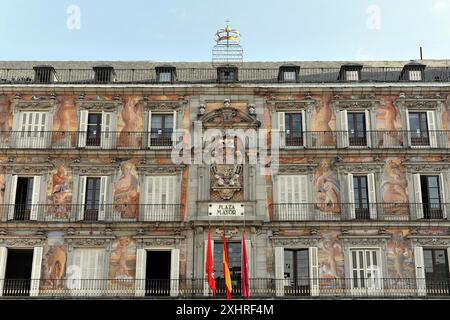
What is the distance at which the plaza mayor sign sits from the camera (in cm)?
2588

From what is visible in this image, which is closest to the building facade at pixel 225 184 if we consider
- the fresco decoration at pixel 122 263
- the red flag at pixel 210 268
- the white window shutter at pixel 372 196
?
the fresco decoration at pixel 122 263

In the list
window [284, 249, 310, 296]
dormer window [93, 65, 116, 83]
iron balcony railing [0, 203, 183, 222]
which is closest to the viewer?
window [284, 249, 310, 296]

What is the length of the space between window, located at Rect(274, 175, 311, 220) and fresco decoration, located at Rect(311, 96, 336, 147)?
1.71 metres

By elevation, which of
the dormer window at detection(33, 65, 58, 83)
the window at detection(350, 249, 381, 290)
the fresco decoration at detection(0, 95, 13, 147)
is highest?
the dormer window at detection(33, 65, 58, 83)

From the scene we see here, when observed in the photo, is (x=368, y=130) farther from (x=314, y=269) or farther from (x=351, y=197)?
(x=314, y=269)

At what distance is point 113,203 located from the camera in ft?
86.0

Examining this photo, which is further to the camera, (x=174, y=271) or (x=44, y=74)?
(x=44, y=74)

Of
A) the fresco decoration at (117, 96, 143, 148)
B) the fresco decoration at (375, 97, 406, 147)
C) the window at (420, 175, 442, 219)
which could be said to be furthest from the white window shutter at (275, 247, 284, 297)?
the fresco decoration at (117, 96, 143, 148)

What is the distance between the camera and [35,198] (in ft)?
86.3

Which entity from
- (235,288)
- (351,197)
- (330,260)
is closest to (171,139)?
(235,288)

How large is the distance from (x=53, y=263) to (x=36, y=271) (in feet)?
2.34

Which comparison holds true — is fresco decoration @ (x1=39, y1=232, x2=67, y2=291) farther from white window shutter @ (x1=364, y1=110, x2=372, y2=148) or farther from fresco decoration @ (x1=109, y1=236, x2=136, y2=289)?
white window shutter @ (x1=364, y1=110, x2=372, y2=148)

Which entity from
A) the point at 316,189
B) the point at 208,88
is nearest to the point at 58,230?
the point at 208,88
